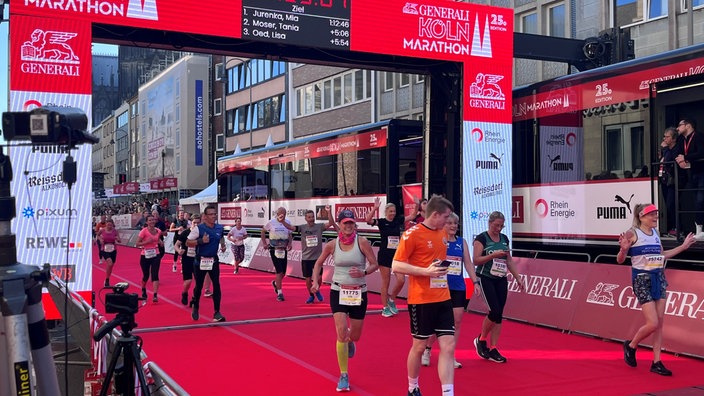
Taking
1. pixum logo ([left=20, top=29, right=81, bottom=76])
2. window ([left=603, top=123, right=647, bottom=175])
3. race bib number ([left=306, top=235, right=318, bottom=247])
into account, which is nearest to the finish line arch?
pixum logo ([left=20, top=29, right=81, bottom=76])

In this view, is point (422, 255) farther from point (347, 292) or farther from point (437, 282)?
point (347, 292)

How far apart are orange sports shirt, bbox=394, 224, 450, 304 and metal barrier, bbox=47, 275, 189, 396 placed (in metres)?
2.44

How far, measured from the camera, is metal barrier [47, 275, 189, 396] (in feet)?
14.8

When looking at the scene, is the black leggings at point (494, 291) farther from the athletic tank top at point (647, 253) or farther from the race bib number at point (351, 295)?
the race bib number at point (351, 295)

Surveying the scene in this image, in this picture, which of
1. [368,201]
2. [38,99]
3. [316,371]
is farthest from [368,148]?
[316,371]

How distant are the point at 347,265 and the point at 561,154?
7.94m

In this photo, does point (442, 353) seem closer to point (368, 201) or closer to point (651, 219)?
point (651, 219)

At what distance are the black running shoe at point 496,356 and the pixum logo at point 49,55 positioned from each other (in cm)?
764

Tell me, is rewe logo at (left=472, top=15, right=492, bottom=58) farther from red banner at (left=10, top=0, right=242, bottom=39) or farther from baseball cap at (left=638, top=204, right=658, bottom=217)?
baseball cap at (left=638, top=204, right=658, bottom=217)

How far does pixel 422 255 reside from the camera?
22.0ft

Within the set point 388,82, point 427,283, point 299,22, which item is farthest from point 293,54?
point 388,82

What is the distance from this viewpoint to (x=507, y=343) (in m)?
10.4

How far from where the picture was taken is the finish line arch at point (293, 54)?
36.1ft

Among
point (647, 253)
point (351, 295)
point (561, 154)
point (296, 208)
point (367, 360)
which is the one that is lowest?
point (367, 360)
